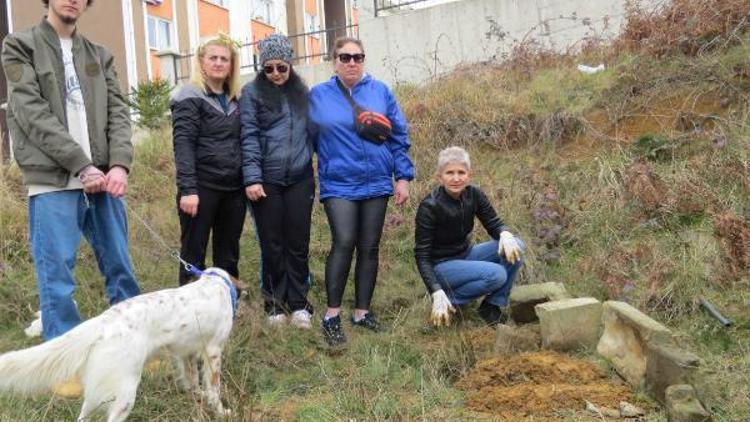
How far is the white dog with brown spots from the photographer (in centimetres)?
247

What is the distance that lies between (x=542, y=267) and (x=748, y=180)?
158 centimetres

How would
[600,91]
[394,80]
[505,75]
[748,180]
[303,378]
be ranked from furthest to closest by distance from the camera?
[394,80] → [505,75] → [600,91] → [748,180] → [303,378]

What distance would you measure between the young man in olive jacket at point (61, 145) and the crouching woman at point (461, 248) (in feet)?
6.19

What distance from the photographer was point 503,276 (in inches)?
168

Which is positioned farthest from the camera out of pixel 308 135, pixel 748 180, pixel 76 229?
pixel 748 180

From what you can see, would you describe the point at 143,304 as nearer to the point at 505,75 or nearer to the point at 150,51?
the point at 505,75

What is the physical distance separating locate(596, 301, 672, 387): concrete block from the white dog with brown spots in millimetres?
1962

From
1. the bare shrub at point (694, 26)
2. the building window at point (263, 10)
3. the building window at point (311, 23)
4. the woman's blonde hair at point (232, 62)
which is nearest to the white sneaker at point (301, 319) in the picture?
the woman's blonde hair at point (232, 62)

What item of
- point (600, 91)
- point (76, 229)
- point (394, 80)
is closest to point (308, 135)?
point (76, 229)

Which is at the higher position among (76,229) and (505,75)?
(505,75)

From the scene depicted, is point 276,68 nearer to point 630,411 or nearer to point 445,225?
point 445,225

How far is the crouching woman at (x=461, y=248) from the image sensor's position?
423cm

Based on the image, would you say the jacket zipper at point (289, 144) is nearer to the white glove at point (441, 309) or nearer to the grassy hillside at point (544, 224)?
the grassy hillside at point (544, 224)

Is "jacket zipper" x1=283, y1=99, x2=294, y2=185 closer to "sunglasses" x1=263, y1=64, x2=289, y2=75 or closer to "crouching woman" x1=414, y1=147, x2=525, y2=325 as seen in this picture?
"sunglasses" x1=263, y1=64, x2=289, y2=75
